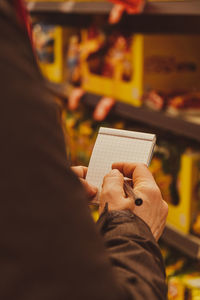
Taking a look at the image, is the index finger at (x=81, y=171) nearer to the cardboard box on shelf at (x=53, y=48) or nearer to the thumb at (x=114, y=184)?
the thumb at (x=114, y=184)

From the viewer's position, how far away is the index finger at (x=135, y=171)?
0.85 metres

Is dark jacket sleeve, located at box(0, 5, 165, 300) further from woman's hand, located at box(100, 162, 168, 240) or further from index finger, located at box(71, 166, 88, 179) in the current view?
index finger, located at box(71, 166, 88, 179)

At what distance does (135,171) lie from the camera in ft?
2.83

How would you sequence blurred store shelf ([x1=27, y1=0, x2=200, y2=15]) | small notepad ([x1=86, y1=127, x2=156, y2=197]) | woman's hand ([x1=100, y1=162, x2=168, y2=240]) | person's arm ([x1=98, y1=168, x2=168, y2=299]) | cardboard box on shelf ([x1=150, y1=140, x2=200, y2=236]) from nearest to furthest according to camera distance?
person's arm ([x1=98, y1=168, x2=168, y2=299]) → woman's hand ([x1=100, y1=162, x2=168, y2=240]) → small notepad ([x1=86, y1=127, x2=156, y2=197]) → blurred store shelf ([x1=27, y1=0, x2=200, y2=15]) → cardboard box on shelf ([x1=150, y1=140, x2=200, y2=236])

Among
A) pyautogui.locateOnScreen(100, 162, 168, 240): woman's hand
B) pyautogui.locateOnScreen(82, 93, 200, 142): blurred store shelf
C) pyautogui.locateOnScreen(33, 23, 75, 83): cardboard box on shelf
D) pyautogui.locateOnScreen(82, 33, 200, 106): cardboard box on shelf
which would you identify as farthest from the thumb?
pyautogui.locateOnScreen(33, 23, 75, 83): cardboard box on shelf

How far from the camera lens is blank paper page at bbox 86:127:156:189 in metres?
0.90

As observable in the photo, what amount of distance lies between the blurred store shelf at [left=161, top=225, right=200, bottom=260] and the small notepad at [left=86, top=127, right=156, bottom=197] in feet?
3.79

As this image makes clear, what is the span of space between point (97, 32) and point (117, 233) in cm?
221

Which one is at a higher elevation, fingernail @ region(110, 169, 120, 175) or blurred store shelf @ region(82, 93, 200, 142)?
fingernail @ region(110, 169, 120, 175)

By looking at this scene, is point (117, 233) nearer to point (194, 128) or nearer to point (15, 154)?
point (15, 154)

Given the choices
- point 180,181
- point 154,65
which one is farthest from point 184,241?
point 154,65

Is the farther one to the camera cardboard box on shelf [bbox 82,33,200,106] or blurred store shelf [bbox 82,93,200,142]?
cardboard box on shelf [bbox 82,33,200,106]

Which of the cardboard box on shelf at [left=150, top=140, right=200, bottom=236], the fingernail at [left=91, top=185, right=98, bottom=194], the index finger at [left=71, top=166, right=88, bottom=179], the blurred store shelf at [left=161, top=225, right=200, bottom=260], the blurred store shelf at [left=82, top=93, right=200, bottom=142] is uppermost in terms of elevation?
the index finger at [left=71, top=166, right=88, bottom=179]

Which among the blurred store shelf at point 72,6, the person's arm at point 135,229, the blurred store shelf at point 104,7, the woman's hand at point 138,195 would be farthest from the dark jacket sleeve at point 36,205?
the blurred store shelf at point 72,6
